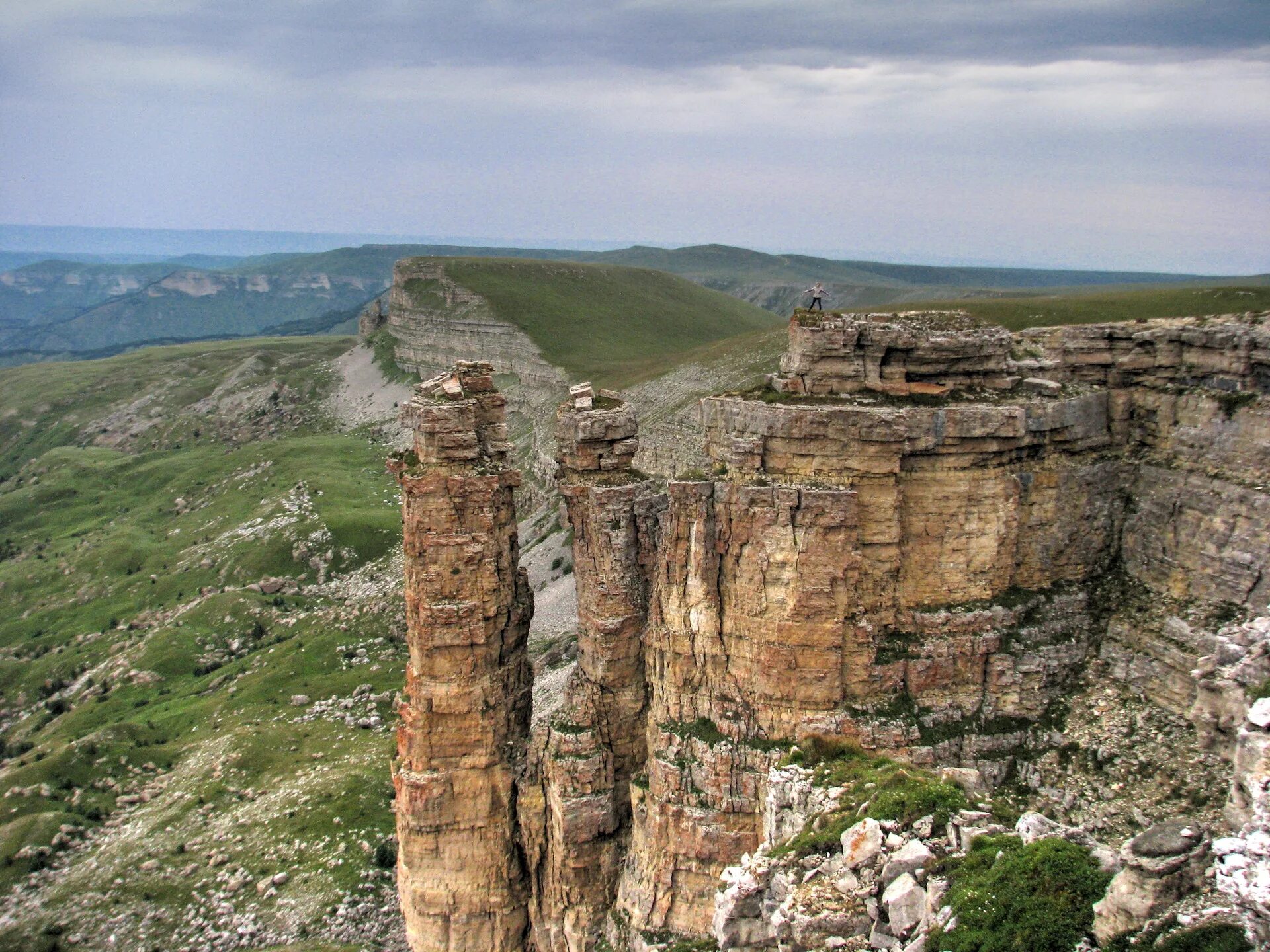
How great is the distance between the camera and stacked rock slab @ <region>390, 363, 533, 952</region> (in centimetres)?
3616

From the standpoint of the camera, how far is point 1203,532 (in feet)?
104

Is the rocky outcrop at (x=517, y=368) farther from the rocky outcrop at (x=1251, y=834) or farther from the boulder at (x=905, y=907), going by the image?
the rocky outcrop at (x=1251, y=834)

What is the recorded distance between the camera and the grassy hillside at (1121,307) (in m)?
106

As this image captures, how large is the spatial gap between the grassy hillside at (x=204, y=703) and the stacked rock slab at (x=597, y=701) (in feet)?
62.2

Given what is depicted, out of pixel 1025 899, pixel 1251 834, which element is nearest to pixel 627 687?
pixel 1025 899

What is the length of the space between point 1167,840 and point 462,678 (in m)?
26.3

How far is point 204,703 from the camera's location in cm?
8425

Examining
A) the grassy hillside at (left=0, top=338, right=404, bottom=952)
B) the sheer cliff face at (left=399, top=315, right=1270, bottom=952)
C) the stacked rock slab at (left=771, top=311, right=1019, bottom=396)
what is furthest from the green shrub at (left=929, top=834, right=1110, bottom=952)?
the grassy hillside at (left=0, top=338, right=404, bottom=952)

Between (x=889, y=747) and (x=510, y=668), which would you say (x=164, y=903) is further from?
(x=889, y=747)

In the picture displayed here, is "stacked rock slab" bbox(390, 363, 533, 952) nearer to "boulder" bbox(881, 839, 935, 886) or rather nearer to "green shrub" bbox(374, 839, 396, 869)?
"green shrub" bbox(374, 839, 396, 869)

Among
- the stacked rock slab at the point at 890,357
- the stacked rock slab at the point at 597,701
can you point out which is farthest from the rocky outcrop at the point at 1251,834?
the stacked rock slab at the point at 597,701

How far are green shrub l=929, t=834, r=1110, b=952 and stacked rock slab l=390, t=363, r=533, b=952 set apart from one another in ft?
69.1

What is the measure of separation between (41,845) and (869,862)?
60.0 metres

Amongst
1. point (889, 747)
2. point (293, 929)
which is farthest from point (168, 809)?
point (889, 747)
